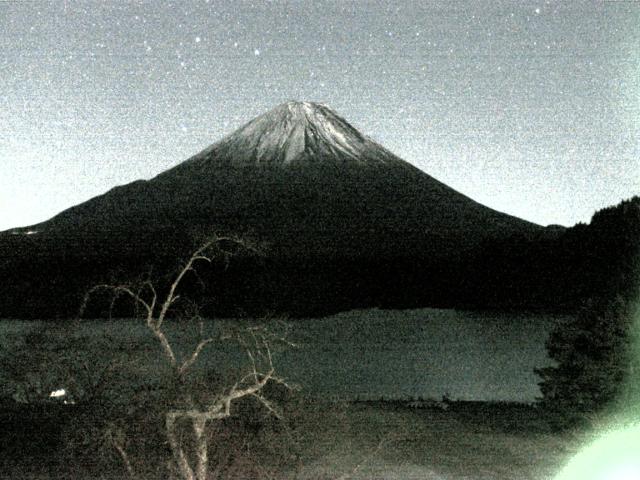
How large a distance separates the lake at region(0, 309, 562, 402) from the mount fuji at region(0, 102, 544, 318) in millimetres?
34443

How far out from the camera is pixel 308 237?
111562 millimetres

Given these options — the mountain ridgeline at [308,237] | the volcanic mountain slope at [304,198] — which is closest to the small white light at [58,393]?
the mountain ridgeline at [308,237]

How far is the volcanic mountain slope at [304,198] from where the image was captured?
114562 millimetres

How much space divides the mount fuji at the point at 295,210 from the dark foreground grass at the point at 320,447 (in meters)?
61.2

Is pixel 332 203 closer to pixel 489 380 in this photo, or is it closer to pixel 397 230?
pixel 397 230

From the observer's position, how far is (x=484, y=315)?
48.6m

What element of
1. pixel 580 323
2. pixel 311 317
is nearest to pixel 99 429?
pixel 580 323

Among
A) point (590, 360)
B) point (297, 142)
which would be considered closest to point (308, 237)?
point (297, 142)

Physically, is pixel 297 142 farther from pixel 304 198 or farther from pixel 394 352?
pixel 394 352

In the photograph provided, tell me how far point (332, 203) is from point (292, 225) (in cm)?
1300

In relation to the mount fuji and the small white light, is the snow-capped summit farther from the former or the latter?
the small white light

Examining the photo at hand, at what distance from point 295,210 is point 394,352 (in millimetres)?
95264

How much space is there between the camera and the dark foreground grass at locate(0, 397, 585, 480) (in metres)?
11.8

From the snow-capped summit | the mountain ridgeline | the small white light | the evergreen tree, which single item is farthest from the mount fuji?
the evergreen tree
